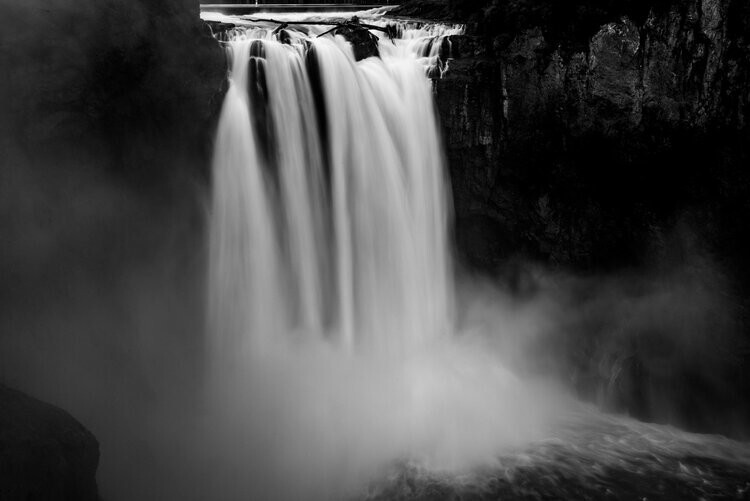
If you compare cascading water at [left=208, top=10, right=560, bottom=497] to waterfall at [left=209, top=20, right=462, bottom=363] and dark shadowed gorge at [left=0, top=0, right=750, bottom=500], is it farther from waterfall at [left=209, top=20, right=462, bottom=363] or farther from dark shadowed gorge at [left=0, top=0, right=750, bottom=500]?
dark shadowed gorge at [left=0, top=0, right=750, bottom=500]

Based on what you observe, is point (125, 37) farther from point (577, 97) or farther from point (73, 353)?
point (577, 97)

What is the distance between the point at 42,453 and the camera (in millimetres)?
4891

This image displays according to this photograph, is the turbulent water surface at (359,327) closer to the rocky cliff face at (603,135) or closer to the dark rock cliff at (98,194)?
the dark rock cliff at (98,194)

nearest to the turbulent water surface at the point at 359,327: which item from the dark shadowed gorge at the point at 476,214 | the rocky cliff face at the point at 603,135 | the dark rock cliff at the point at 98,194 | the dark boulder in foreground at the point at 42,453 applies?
the dark shadowed gorge at the point at 476,214

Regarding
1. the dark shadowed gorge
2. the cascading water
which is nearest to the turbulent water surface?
the cascading water

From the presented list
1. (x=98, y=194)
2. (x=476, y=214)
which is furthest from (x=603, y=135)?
(x=98, y=194)

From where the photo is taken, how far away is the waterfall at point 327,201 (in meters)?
8.02

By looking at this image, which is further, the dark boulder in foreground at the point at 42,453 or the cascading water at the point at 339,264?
the cascading water at the point at 339,264

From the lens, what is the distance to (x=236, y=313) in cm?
807

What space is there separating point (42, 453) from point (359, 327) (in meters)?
5.01

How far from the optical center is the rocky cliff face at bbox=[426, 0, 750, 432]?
27.0 ft

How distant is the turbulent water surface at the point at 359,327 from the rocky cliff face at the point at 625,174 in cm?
68

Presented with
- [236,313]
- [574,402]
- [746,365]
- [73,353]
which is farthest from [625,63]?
[73,353]

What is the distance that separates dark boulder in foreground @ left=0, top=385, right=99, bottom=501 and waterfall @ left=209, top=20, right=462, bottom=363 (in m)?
2.81
